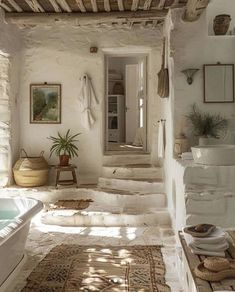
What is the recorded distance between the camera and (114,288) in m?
3.00

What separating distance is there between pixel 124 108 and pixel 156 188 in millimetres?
4171

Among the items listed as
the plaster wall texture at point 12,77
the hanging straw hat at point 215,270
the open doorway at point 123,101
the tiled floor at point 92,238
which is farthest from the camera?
the open doorway at point 123,101

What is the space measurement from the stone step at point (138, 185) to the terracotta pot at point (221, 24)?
2323mm

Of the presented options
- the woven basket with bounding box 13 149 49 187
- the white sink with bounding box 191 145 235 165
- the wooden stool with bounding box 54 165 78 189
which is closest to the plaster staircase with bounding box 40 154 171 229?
the wooden stool with bounding box 54 165 78 189

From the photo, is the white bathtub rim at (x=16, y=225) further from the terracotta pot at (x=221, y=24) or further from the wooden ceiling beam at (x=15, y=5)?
the terracotta pot at (x=221, y=24)

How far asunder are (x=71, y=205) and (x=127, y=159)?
1.47m

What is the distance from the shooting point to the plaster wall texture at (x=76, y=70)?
6.25 meters

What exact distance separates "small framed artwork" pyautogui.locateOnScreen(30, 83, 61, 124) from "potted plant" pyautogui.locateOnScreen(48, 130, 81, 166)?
1.02 feet

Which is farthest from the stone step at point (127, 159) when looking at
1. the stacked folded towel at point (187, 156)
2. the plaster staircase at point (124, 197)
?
the stacked folded towel at point (187, 156)

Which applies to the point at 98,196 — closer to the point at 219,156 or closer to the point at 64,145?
the point at 64,145

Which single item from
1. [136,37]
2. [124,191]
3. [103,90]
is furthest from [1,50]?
[124,191]

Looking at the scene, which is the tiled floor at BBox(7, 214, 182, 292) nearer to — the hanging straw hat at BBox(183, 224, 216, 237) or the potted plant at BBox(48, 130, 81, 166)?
the hanging straw hat at BBox(183, 224, 216, 237)

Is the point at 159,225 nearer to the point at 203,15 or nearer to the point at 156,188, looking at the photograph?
the point at 156,188

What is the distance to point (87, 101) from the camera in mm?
6277
